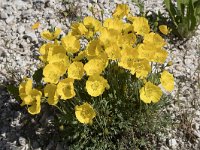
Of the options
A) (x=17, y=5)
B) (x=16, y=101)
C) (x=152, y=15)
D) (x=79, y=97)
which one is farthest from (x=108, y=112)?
(x=17, y=5)

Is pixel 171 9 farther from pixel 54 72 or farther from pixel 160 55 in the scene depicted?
pixel 54 72

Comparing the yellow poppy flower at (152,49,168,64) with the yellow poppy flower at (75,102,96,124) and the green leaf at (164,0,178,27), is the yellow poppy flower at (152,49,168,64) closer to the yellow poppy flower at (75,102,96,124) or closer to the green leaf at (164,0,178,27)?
the yellow poppy flower at (75,102,96,124)

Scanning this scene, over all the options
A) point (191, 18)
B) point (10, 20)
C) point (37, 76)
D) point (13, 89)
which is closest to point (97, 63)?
point (37, 76)

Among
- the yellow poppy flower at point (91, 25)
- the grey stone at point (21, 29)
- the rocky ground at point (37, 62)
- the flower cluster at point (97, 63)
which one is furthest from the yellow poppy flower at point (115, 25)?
the grey stone at point (21, 29)

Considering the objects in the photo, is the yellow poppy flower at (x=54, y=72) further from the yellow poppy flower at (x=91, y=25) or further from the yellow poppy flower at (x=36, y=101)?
the yellow poppy flower at (x=91, y=25)

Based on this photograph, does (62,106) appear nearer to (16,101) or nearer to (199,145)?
(16,101)
